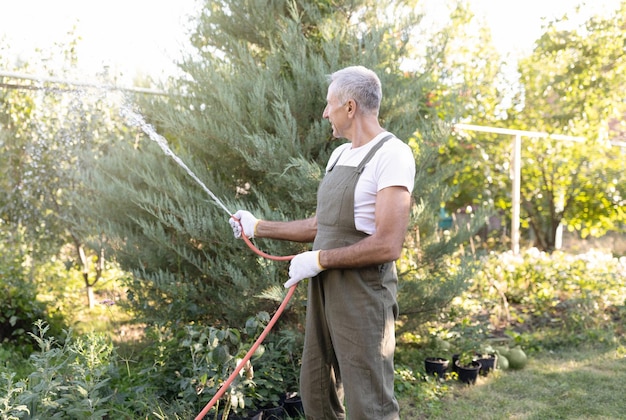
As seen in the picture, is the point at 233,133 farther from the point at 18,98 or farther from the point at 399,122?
the point at 18,98

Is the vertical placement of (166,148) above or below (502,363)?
above

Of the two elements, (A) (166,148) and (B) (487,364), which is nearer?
(A) (166,148)

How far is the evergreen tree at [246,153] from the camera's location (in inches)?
140

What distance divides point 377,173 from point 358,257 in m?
0.30

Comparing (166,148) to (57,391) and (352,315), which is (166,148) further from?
(352,315)

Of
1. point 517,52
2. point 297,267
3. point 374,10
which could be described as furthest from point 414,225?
point 517,52

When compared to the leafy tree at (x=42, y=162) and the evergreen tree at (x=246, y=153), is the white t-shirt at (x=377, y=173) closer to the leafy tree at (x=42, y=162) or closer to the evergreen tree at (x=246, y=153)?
the evergreen tree at (x=246, y=153)

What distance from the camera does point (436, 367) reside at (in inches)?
155

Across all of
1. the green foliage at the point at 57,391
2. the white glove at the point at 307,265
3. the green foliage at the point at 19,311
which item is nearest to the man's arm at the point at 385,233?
the white glove at the point at 307,265

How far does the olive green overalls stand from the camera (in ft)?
6.65

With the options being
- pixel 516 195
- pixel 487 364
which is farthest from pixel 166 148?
pixel 516 195

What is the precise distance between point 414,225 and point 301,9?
1701 millimetres

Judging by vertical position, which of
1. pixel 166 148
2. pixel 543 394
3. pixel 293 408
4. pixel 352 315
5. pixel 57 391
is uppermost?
pixel 166 148

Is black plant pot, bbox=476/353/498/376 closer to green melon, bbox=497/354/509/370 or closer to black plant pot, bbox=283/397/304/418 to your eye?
green melon, bbox=497/354/509/370
